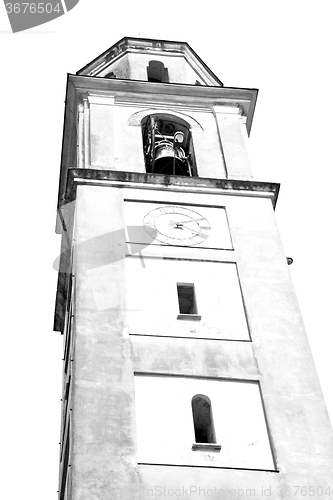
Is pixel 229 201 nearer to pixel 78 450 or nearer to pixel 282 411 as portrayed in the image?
pixel 282 411

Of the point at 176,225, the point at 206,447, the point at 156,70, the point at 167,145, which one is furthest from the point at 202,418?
the point at 156,70

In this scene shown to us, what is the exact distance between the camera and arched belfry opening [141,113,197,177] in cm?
3023

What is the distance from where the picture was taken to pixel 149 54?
115 ft

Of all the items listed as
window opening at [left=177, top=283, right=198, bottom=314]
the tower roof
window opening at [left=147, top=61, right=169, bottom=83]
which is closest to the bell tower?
window opening at [left=177, top=283, right=198, bottom=314]

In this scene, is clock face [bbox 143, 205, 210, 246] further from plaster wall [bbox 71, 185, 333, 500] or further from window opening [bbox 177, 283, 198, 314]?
window opening [bbox 177, 283, 198, 314]

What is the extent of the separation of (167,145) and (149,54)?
5.48 m

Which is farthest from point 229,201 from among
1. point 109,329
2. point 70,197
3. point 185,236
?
point 109,329

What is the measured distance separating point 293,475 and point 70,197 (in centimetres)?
962

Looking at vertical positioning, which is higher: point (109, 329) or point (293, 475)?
point (109, 329)

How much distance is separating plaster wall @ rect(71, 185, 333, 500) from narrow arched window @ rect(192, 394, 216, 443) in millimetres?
500

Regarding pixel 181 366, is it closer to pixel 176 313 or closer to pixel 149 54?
pixel 176 313

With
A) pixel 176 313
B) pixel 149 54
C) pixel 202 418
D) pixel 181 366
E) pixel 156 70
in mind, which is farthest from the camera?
pixel 149 54

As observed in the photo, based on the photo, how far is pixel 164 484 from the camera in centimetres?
2052

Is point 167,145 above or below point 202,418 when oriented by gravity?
above
